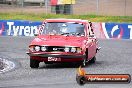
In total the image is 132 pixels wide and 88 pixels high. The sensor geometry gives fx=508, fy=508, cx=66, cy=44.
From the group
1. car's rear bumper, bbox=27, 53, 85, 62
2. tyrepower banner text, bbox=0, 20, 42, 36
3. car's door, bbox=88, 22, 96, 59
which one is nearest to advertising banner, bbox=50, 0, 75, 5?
tyrepower banner text, bbox=0, 20, 42, 36

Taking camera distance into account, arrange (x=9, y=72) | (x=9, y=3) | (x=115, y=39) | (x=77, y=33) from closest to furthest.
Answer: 1. (x=9, y=72)
2. (x=77, y=33)
3. (x=115, y=39)
4. (x=9, y=3)

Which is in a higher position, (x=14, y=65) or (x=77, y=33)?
(x=77, y=33)

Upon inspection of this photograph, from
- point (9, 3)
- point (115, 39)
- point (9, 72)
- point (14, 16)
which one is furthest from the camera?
point (9, 3)

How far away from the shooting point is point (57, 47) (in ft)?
45.7

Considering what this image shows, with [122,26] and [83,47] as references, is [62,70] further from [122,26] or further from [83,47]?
[122,26]

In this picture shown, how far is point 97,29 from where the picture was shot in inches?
1229

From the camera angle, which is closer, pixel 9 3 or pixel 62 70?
pixel 62 70

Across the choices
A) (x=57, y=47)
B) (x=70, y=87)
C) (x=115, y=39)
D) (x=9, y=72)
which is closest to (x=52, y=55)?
(x=57, y=47)

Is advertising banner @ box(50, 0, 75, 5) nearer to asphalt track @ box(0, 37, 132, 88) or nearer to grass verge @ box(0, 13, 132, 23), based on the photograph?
grass verge @ box(0, 13, 132, 23)

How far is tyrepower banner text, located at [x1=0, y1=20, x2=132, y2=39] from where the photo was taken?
3061 centimetres

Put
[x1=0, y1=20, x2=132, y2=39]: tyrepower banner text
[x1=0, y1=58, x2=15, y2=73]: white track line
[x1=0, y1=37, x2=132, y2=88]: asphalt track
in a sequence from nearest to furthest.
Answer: [x1=0, y1=37, x2=132, y2=88]: asphalt track < [x1=0, y1=58, x2=15, y2=73]: white track line < [x1=0, y1=20, x2=132, y2=39]: tyrepower banner text

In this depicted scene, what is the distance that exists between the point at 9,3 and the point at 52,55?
118ft

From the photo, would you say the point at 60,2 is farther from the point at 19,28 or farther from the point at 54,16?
the point at 19,28

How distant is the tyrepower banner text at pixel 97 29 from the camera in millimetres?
30609
